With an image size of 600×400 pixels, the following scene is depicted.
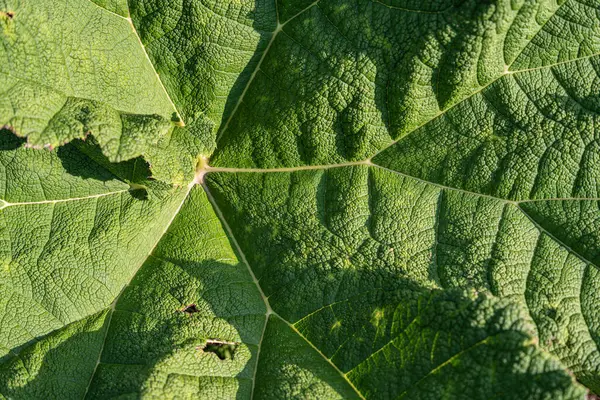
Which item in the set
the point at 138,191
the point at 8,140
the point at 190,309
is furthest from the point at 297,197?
the point at 8,140

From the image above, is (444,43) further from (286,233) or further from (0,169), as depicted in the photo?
(0,169)

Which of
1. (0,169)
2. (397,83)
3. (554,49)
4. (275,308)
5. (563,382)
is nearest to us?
(563,382)

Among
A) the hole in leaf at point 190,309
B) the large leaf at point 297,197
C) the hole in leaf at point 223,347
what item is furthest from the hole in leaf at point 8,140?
the hole in leaf at point 223,347

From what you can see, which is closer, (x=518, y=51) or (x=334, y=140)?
(x=518, y=51)

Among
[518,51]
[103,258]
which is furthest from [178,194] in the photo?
[518,51]

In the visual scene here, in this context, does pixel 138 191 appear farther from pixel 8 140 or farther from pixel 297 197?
pixel 297 197

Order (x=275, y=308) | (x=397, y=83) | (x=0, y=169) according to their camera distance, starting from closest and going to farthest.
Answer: (x=397, y=83)
(x=275, y=308)
(x=0, y=169)

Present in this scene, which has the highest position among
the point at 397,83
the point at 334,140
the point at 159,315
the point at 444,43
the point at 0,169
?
the point at 444,43

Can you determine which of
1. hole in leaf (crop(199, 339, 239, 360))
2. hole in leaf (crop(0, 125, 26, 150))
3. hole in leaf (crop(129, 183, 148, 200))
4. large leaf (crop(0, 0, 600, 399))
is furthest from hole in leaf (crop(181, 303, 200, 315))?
hole in leaf (crop(0, 125, 26, 150))

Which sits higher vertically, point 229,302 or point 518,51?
point 518,51
